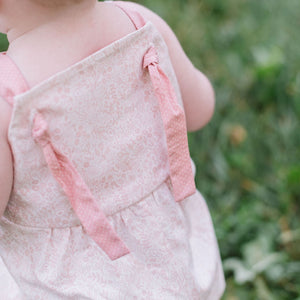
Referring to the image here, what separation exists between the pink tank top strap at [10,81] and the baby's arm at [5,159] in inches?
0.5

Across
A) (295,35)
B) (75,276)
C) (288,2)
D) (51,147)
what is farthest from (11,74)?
(288,2)

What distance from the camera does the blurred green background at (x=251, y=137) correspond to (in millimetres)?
1603

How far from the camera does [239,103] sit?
7.06ft

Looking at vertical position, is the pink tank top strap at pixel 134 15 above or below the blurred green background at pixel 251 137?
above

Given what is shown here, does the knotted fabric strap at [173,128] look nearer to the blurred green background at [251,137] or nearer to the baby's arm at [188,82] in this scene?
the baby's arm at [188,82]

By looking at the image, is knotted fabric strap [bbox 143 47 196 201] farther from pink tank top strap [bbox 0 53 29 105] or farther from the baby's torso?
pink tank top strap [bbox 0 53 29 105]

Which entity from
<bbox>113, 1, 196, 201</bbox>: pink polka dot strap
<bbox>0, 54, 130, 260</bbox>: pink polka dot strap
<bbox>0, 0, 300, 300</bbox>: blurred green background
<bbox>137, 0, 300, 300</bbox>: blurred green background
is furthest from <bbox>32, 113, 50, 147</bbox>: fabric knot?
<bbox>137, 0, 300, 300</bbox>: blurred green background

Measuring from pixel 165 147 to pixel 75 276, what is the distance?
29 centimetres

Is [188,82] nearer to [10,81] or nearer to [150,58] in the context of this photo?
[150,58]

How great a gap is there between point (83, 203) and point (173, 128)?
21 cm

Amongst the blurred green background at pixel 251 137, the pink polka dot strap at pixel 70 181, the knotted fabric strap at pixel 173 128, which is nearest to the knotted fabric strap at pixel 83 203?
the pink polka dot strap at pixel 70 181

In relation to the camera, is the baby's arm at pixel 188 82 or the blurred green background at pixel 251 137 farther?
the blurred green background at pixel 251 137

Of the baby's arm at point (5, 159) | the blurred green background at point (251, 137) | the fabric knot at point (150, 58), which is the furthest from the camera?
the blurred green background at point (251, 137)

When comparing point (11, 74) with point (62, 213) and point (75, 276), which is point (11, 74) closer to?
point (62, 213)
